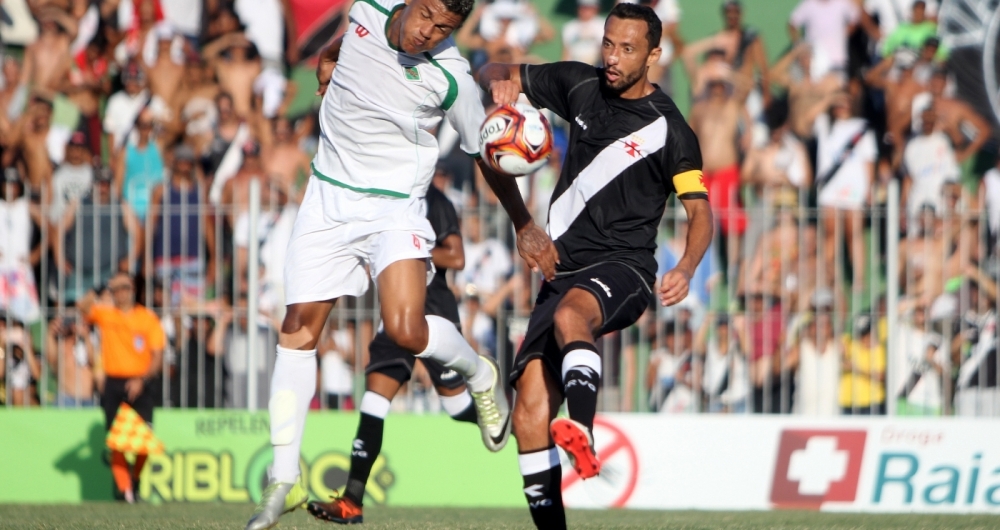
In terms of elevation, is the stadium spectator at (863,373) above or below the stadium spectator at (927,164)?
below

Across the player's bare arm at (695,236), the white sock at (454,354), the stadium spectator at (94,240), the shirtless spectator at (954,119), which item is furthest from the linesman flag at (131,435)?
the shirtless spectator at (954,119)

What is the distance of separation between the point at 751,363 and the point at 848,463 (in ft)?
3.88

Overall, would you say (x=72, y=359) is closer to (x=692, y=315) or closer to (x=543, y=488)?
(x=692, y=315)

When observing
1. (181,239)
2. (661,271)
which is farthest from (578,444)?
(181,239)

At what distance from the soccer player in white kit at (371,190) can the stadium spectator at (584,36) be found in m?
6.81

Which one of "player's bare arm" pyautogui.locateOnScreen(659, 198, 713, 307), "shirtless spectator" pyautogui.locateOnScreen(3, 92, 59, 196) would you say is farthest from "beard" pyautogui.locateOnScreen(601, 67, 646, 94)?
"shirtless spectator" pyautogui.locateOnScreen(3, 92, 59, 196)

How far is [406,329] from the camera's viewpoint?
6.43 metres

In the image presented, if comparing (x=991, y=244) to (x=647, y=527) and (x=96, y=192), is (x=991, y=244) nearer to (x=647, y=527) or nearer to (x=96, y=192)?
(x=647, y=527)

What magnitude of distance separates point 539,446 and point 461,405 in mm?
2555

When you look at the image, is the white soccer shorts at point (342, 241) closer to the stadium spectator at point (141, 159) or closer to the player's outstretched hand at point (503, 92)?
the player's outstretched hand at point (503, 92)

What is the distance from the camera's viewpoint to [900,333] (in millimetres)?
11094

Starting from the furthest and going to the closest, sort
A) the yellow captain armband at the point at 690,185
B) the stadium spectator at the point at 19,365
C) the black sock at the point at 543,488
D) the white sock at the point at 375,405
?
the stadium spectator at the point at 19,365 < the white sock at the point at 375,405 < the yellow captain armband at the point at 690,185 < the black sock at the point at 543,488

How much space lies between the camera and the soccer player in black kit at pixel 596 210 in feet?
19.9

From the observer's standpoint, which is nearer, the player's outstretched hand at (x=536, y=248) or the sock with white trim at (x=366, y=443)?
the player's outstretched hand at (x=536, y=248)
